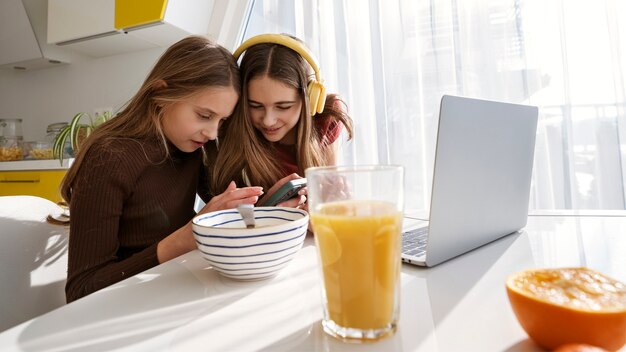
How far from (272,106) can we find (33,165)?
1978 millimetres

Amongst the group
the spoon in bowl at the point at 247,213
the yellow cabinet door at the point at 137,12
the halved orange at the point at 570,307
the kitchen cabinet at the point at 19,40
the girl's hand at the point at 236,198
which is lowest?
the halved orange at the point at 570,307

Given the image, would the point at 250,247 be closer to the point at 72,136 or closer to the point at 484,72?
the point at 484,72

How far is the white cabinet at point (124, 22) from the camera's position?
2.17 meters

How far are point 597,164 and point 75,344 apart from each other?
6.54ft

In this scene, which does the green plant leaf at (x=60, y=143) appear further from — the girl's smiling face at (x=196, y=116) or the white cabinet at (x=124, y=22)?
the girl's smiling face at (x=196, y=116)

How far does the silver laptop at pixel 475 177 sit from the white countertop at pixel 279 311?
0.13ft

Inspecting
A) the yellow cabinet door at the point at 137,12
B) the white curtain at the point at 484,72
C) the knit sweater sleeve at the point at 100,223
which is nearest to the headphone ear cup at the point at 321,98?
the knit sweater sleeve at the point at 100,223

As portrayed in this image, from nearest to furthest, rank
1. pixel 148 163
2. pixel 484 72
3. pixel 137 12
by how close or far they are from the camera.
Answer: pixel 148 163
pixel 484 72
pixel 137 12

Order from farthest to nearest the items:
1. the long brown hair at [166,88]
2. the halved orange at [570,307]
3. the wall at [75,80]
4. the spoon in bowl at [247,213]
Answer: the wall at [75,80], the long brown hair at [166,88], the spoon in bowl at [247,213], the halved orange at [570,307]

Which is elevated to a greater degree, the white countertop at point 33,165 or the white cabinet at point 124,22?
the white cabinet at point 124,22

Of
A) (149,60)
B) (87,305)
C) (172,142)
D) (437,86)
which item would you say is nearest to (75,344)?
(87,305)

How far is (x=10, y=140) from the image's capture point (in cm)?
276

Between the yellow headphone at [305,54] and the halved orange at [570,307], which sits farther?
the yellow headphone at [305,54]

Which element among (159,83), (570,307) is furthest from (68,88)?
(570,307)
